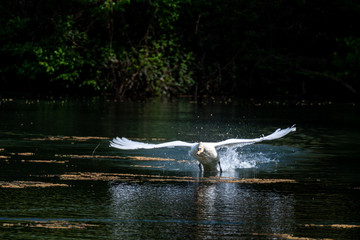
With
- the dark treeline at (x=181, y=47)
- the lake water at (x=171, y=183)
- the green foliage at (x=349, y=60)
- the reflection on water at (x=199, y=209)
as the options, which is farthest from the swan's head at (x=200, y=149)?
the green foliage at (x=349, y=60)

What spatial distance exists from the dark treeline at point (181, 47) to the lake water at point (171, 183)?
12.8 m

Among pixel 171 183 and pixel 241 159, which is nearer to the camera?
pixel 171 183

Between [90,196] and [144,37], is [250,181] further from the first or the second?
[144,37]

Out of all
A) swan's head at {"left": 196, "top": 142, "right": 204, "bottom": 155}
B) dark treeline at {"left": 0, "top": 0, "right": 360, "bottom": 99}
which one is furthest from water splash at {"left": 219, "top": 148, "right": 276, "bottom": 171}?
dark treeline at {"left": 0, "top": 0, "right": 360, "bottom": 99}

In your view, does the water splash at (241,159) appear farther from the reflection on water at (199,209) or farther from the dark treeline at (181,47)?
the dark treeline at (181,47)

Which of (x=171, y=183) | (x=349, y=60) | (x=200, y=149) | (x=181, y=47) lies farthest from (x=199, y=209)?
(x=181, y=47)

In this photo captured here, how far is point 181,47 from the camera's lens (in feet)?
119

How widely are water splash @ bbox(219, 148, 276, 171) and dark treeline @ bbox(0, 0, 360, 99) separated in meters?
18.3

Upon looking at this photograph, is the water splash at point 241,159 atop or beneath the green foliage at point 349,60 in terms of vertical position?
beneath

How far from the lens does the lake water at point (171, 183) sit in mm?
8070

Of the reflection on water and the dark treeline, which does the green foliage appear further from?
the reflection on water

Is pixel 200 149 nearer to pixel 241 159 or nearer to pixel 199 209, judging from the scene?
pixel 241 159

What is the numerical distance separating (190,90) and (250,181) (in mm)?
25081

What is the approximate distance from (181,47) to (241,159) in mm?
22349
